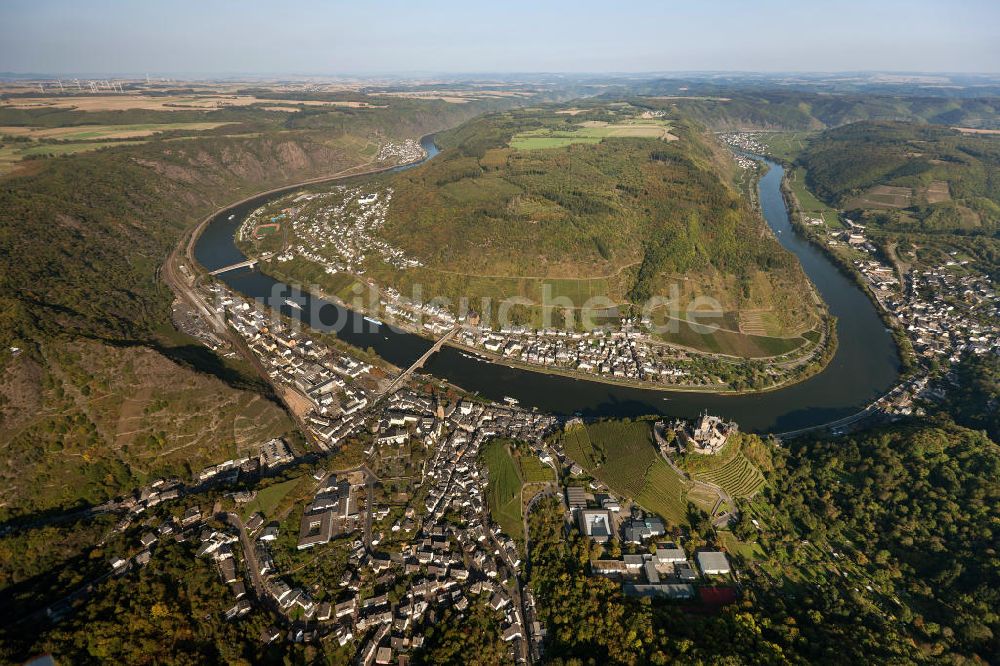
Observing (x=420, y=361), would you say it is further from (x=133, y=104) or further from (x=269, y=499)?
(x=133, y=104)

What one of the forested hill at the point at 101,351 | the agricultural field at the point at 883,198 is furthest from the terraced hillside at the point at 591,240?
the agricultural field at the point at 883,198

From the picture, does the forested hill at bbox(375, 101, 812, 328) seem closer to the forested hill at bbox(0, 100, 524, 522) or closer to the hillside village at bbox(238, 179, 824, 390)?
the hillside village at bbox(238, 179, 824, 390)

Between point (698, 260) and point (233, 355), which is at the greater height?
point (698, 260)

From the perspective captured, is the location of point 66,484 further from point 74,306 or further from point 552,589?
point 552,589

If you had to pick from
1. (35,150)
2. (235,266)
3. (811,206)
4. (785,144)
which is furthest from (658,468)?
(785,144)

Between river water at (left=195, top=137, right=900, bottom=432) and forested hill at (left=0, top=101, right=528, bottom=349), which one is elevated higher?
forested hill at (left=0, top=101, right=528, bottom=349)

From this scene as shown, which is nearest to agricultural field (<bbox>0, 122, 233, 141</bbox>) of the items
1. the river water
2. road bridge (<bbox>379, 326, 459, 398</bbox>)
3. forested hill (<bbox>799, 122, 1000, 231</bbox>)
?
the river water

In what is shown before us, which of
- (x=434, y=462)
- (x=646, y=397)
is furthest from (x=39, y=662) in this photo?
(x=646, y=397)
